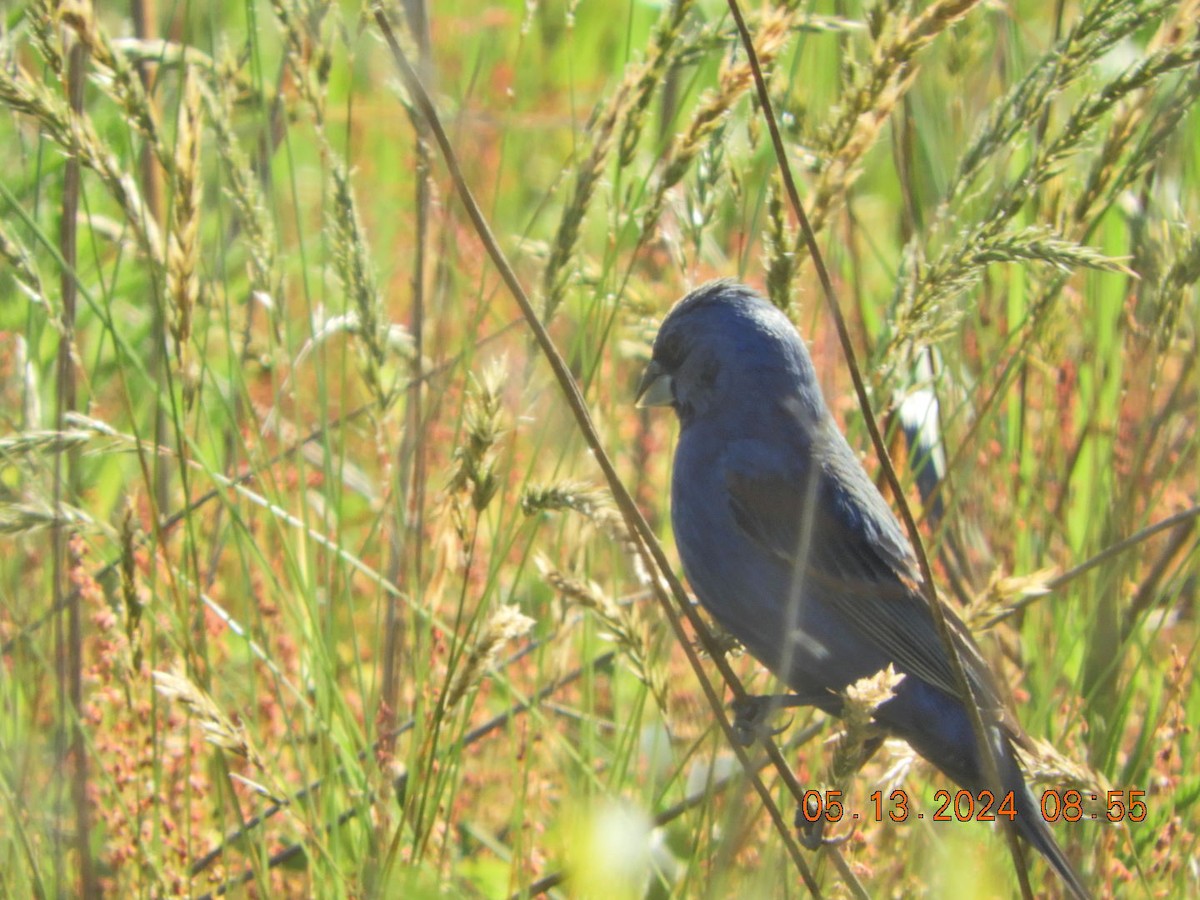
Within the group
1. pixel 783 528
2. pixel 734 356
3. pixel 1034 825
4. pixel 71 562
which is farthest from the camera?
pixel 734 356

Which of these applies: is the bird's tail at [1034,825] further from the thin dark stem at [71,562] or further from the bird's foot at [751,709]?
the thin dark stem at [71,562]

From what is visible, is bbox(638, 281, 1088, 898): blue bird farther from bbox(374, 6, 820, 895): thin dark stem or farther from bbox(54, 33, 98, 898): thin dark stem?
bbox(54, 33, 98, 898): thin dark stem

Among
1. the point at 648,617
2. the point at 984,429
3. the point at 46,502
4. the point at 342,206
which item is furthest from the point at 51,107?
the point at 984,429

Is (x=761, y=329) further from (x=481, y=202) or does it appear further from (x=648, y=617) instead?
(x=481, y=202)

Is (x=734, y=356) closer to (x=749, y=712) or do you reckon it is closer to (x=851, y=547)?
(x=851, y=547)

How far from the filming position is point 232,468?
2.23 meters

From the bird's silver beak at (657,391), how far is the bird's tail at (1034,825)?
0.95m

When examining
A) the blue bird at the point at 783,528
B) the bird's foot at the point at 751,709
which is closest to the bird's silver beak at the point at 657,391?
the blue bird at the point at 783,528

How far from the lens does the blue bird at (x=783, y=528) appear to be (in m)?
2.44
